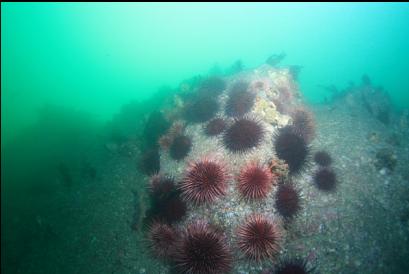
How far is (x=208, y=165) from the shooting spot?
930cm

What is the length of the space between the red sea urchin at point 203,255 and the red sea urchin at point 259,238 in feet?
2.48

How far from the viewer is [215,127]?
12.4 meters

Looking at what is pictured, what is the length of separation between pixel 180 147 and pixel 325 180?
692 cm

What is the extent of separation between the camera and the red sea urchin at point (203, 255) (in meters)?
7.82

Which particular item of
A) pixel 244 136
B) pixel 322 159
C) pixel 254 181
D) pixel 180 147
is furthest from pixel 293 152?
pixel 180 147

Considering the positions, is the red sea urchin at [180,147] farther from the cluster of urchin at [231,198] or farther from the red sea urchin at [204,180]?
the red sea urchin at [204,180]

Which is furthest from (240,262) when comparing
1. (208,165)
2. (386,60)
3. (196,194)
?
(386,60)

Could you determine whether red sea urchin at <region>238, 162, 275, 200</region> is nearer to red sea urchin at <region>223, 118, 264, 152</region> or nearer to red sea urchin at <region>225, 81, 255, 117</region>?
red sea urchin at <region>223, 118, 264, 152</region>

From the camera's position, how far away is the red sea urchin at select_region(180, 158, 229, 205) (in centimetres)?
920

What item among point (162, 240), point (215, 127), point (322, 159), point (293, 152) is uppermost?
point (215, 127)

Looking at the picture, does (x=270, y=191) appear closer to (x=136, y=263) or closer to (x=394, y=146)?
(x=136, y=263)

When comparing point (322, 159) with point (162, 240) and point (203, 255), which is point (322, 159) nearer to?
point (203, 255)

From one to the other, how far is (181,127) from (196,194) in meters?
5.53

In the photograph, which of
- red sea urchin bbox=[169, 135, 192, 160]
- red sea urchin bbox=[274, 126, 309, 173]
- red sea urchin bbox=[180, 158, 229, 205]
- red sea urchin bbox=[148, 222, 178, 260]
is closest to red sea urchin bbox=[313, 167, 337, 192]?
red sea urchin bbox=[274, 126, 309, 173]
